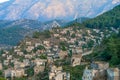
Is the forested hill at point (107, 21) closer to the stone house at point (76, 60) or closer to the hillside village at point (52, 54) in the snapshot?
the hillside village at point (52, 54)

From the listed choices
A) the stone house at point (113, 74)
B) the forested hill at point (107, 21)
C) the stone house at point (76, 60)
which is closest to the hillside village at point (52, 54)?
the stone house at point (76, 60)

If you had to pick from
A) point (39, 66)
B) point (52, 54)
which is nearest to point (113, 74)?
point (39, 66)

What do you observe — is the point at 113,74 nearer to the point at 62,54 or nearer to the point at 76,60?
the point at 76,60

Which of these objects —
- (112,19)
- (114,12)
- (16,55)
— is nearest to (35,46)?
(16,55)

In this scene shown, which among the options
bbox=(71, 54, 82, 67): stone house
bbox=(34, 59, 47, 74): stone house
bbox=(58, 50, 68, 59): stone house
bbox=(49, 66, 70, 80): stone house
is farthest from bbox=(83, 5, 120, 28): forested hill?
bbox=(49, 66, 70, 80): stone house

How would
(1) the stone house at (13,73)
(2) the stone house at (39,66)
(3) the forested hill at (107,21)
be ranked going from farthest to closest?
(3) the forested hill at (107,21) < (1) the stone house at (13,73) < (2) the stone house at (39,66)

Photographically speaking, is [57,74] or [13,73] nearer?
[57,74]

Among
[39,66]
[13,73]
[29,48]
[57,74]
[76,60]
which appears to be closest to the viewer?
[57,74]

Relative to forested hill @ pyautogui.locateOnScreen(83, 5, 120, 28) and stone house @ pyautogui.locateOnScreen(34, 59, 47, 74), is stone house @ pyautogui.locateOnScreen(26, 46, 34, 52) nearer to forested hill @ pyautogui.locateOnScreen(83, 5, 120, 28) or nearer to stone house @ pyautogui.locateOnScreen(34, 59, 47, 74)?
stone house @ pyautogui.locateOnScreen(34, 59, 47, 74)

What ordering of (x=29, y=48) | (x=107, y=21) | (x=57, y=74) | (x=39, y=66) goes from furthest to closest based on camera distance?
1. (x=107, y=21)
2. (x=29, y=48)
3. (x=39, y=66)
4. (x=57, y=74)
